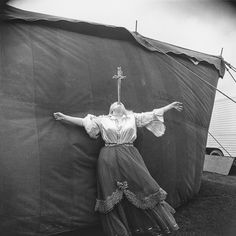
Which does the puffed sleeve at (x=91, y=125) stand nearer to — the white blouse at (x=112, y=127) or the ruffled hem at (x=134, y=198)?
the white blouse at (x=112, y=127)

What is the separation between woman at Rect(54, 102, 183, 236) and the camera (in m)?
3.11

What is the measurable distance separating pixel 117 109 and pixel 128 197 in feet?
3.07

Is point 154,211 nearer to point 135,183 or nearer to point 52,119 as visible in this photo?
point 135,183

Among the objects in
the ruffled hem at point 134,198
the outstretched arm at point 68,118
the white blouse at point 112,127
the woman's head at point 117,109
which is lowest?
the ruffled hem at point 134,198

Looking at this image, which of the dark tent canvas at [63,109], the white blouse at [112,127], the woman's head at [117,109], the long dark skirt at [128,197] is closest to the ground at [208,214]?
the dark tent canvas at [63,109]

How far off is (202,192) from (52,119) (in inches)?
118

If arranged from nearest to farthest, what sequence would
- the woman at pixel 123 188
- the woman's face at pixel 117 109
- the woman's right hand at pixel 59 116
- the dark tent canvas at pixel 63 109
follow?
the dark tent canvas at pixel 63 109
the woman at pixel 123 188
the woman's right hand at pixel 59 116
the woman's face at pixel 117 109

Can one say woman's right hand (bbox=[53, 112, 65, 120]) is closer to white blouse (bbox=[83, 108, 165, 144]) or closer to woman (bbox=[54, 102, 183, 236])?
woman (bbox=[54, 102, 183, 236])

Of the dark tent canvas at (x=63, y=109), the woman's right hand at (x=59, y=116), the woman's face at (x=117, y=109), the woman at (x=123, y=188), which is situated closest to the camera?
the dark tent canvas at (x=63, y=109)

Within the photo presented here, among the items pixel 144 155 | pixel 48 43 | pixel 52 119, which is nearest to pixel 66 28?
pixel 48 43

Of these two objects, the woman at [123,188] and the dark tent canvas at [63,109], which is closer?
the dark tent canvas at [63,109]

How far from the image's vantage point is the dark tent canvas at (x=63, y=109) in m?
2.98

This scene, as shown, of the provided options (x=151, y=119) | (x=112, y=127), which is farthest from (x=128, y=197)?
(x=151, y=119)

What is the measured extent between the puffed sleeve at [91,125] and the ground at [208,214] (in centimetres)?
104
